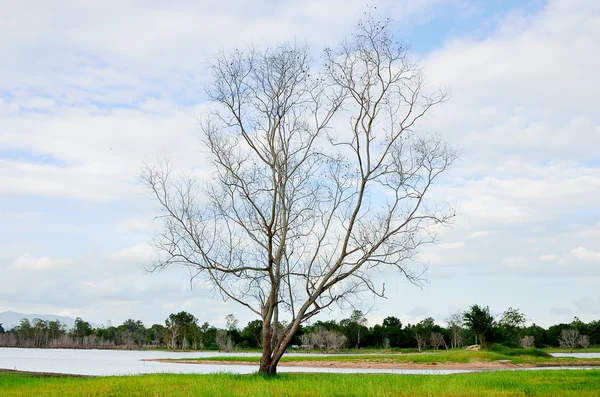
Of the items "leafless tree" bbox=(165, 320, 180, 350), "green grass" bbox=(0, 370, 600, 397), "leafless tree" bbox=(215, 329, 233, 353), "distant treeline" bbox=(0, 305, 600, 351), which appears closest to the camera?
"green grass" bbox=(0, 370, 600, 397)

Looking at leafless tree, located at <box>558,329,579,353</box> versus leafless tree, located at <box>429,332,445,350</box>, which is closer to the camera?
leafless tree, located at <box>429,332,445,350</box>

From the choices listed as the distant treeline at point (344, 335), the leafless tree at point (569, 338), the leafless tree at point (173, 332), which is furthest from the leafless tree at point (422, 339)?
the leafless tree at point (173, 332)

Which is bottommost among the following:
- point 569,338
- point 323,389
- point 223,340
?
point 223,340

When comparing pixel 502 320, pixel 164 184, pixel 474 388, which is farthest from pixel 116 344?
pixel 474 388

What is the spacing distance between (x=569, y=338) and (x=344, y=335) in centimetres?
3230

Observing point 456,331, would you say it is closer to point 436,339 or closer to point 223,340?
point 436,339

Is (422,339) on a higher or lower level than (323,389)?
lower

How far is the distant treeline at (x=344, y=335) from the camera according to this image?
77812mm

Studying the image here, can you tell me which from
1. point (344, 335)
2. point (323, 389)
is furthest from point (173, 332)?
point (323, 389)

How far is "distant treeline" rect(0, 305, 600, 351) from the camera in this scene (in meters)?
77.8

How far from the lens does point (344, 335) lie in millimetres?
84562

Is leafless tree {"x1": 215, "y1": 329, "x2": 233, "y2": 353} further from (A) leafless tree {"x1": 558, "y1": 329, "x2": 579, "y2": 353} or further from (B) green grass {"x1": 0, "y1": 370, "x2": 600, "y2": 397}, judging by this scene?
(B) green grass {"x1": 0, "y1": 370, "x2": 600, "y2": 397}

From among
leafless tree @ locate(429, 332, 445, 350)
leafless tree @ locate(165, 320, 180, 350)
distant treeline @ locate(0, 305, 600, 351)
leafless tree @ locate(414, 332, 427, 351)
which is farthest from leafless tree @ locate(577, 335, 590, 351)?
leafless tree @ locate(165, 320, 180, 350)

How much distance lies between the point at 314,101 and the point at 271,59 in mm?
2283
